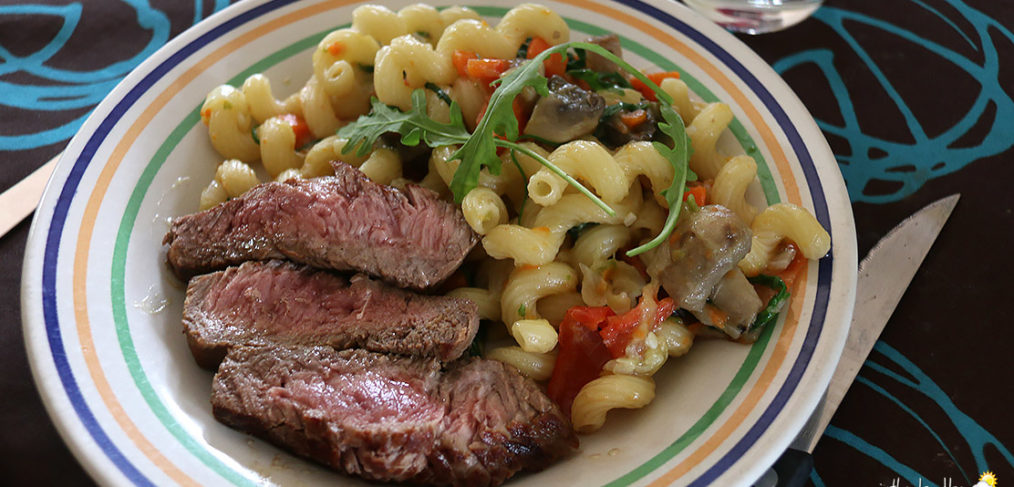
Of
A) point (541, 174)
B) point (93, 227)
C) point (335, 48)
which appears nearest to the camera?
point (541, 174)

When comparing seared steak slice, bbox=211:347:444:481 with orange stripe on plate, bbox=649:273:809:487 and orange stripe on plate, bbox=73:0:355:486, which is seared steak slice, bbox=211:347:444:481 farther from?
orange stripe on plate, bbox=649:273:809:487

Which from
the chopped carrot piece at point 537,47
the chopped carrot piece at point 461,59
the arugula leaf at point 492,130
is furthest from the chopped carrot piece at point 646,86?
the chopped carrot piece at point 461,59

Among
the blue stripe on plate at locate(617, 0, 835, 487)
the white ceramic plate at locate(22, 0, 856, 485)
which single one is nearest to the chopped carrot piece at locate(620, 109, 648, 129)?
the white ceramic plate at locate(22, 0, 856, 485)

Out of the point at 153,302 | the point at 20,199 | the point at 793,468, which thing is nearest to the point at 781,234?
the point at 793,468

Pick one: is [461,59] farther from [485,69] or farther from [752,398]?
[752,398]

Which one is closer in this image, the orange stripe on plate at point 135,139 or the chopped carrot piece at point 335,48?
the orange stripe on plate at point 135,139

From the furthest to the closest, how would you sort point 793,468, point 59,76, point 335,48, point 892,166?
point 59,76 → point 892,166 → point 335,48 → point 793,468

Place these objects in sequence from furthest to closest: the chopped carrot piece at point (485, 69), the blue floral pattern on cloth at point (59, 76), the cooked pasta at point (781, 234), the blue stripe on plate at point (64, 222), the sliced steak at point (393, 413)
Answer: the blue floral pattern on cloth at point (59, 76)
the chopped carrot piece at point (485, 69)
the cooked pasta at point (781, 234)
the sliced steak at point (393, 413)
the blue stripe on plate at point (64, 222)

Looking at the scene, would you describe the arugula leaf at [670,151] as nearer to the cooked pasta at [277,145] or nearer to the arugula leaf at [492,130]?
the arugula leaf at [492,130]
